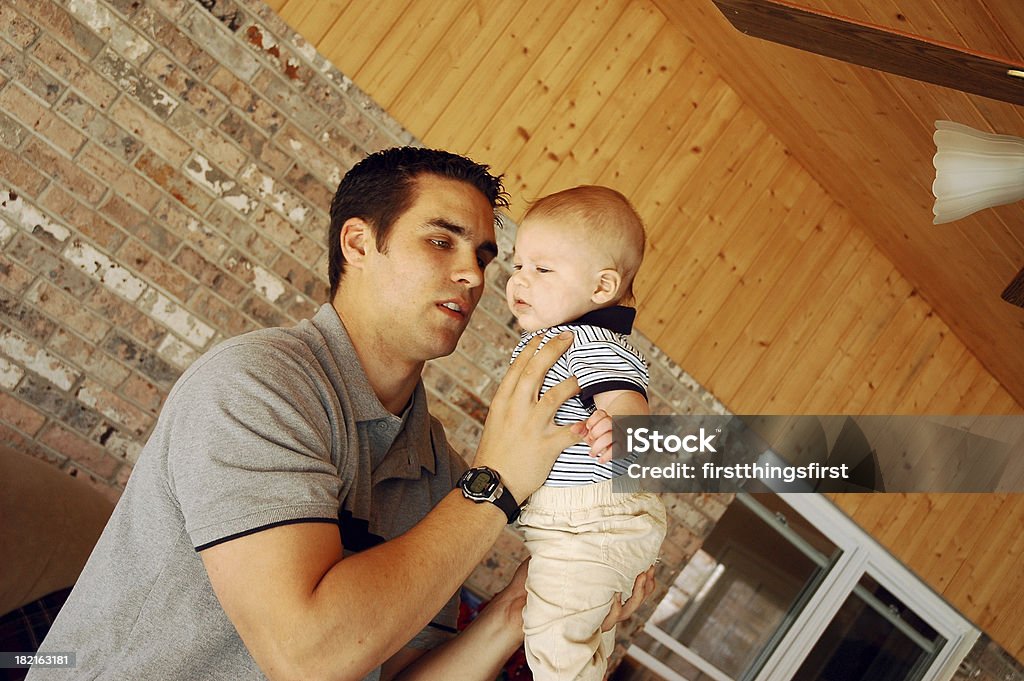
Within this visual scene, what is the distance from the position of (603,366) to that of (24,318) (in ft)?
7.62

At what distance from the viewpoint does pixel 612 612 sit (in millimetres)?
1596

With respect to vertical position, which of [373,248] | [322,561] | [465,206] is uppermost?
[465,206]

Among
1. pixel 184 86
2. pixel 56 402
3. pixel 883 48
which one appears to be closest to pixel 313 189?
pixel 184 86

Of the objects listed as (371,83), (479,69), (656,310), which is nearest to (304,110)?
(371,83)

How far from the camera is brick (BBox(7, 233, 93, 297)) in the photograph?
9.75 feet

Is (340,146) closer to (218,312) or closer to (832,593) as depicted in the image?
(218,312)

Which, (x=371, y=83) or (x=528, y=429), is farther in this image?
(x=371, y=83)

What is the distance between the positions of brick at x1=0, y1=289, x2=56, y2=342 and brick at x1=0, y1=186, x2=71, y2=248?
23 cm

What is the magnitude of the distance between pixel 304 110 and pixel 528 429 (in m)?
2.14

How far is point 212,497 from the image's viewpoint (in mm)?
1221

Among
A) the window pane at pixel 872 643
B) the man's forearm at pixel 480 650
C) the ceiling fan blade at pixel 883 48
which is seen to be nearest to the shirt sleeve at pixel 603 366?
the man's forearm at pixel 480 650

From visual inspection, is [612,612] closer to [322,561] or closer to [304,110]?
[322,561]

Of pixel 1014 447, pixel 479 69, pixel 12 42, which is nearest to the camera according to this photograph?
pixel 12 42

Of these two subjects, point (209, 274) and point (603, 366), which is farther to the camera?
point (209, 274)
